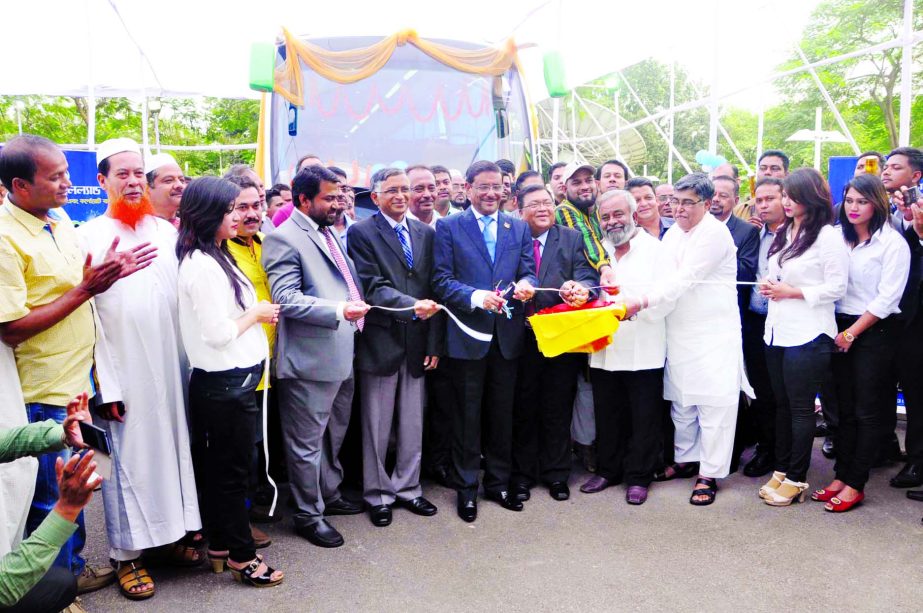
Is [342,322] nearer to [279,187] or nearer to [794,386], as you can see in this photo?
[279,187]

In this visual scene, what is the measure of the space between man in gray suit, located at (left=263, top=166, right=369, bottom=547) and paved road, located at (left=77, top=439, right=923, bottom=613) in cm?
40

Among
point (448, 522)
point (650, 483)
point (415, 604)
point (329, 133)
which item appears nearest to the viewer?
point (415, 604)

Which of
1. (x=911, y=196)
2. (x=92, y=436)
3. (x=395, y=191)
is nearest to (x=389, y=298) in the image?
(x=395, y=191)

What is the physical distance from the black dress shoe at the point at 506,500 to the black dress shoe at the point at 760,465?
1.67m

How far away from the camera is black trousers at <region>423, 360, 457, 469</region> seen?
4645 millimetres

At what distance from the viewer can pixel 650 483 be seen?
186 inches

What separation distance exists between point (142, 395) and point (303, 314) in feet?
2.82

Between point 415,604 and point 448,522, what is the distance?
97 centimetres

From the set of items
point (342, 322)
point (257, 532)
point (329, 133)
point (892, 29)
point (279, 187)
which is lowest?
point (257, 532)

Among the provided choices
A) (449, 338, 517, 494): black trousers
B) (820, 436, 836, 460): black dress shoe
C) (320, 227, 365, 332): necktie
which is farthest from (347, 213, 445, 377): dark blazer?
(820, 436, 836, 460): black dress shoe

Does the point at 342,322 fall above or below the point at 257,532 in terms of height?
above

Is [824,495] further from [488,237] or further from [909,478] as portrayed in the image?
[488,237]

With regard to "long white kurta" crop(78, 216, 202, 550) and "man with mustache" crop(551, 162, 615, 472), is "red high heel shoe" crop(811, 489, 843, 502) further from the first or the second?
"long white kurta" crop(78, 216, 202, 550)

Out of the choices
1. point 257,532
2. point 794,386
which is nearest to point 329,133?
point 257,532
